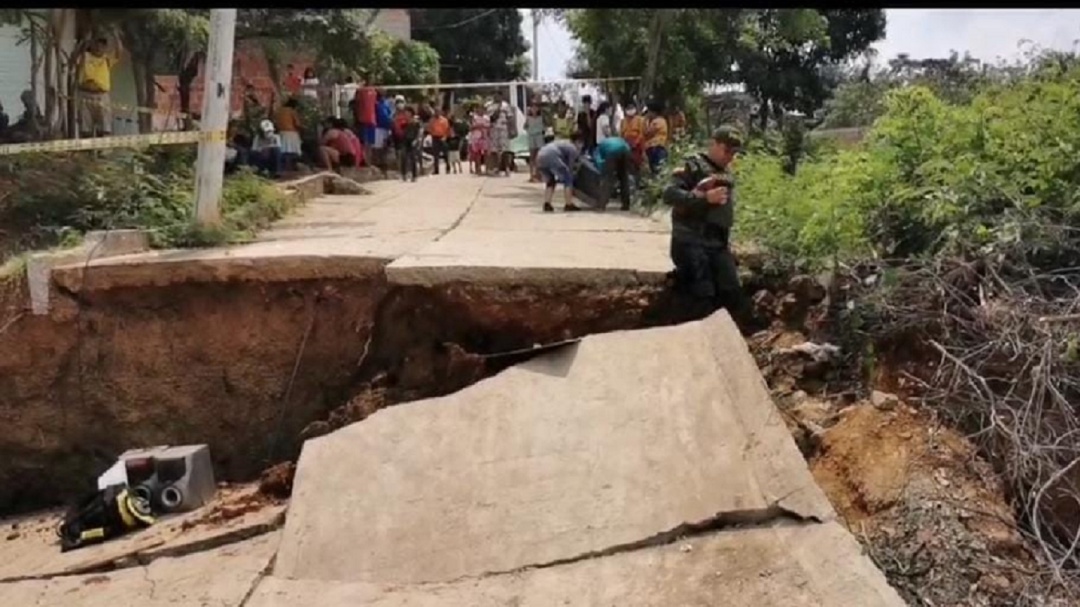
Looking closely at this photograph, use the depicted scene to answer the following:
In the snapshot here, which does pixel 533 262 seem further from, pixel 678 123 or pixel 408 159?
pixel 408 159

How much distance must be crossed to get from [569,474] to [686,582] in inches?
36.0

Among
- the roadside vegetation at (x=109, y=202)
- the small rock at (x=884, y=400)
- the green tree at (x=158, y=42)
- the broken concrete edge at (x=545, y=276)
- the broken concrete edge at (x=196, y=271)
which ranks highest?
the green tree at (x=158, y=42)

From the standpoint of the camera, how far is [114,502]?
662cm

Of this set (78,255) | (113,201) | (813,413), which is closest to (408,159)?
(113,201)

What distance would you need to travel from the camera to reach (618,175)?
12.1m

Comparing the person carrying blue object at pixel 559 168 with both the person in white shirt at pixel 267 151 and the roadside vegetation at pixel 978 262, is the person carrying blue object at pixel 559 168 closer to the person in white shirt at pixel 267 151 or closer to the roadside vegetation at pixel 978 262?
the person in white shirt at pixel 267 151

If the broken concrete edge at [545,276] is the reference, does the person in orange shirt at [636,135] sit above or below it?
above

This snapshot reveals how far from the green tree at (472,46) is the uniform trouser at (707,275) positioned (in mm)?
36097

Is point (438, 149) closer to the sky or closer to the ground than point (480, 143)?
closer to the ground

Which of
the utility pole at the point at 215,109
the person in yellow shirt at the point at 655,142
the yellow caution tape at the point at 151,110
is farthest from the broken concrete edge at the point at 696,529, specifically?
the yellow caution tape at the point at 151,110

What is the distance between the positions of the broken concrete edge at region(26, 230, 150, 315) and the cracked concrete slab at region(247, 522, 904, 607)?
367cm

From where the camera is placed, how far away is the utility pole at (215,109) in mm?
8930

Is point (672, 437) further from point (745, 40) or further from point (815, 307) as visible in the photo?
point (745, 40)

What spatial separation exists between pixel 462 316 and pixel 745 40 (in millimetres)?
13233
